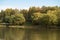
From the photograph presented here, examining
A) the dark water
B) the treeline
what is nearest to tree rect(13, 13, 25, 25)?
the treeline

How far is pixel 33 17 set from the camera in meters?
75.3

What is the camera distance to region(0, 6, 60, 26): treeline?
215 ft

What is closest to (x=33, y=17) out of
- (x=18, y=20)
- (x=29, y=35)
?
(x=18, y=20)

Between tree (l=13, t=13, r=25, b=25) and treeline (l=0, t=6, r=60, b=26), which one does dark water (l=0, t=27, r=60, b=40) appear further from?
tree (l=13, t=13, r=25, b=25)

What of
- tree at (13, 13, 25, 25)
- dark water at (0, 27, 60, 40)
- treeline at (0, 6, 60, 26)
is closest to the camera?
dark water at (0, 27, 60, 40)

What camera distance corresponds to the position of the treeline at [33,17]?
215ft

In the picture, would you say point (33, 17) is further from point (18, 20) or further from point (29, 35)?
point (29, 35)

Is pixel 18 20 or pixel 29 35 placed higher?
pixel 29 35

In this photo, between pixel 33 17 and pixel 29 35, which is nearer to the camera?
pixel 29 35

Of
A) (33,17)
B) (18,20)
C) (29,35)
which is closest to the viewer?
(29,35)

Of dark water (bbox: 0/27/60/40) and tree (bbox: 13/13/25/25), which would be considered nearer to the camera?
dark water (bbox: 0/27/60/40)

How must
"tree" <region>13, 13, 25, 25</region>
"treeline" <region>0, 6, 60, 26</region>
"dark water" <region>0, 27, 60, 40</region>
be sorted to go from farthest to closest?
"tree" <region>13, 13, 25, 25</region> → "treeline" <region>0, 6, 60, 26</region> → "dark water" <region>0, 27, 60, 40</region>

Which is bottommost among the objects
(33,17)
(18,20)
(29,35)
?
(18,20)

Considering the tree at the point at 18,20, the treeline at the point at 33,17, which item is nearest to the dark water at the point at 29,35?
the treeline at the point at 33,17
